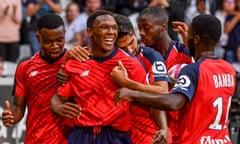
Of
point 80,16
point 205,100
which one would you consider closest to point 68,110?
point 205,100

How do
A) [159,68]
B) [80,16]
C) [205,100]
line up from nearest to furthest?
1. [205,100]
2. [159,68]
3. [80,16]

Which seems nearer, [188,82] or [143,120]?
[188,82]

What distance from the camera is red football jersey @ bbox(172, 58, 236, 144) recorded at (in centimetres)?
743

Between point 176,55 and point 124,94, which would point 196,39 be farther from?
point 176,55

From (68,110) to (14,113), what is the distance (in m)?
1.01

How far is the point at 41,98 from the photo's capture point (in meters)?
8.48

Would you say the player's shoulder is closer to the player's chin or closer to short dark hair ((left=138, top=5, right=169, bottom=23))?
short dark hair ((left=138, top=5, right=169, bottom=23))

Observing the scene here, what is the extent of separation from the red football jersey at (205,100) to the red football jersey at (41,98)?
1.31 meters

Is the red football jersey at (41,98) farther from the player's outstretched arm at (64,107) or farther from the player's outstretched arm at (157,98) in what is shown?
the player's outstretched arm at (157,98)

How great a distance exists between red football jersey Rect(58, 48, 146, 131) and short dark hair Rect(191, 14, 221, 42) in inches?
23.4

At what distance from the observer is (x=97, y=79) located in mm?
7754

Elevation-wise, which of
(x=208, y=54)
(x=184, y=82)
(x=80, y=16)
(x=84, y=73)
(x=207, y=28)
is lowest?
(x=80, y=16)

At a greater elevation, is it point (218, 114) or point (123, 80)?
point (123, 80)

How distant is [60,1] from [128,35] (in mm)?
8579
